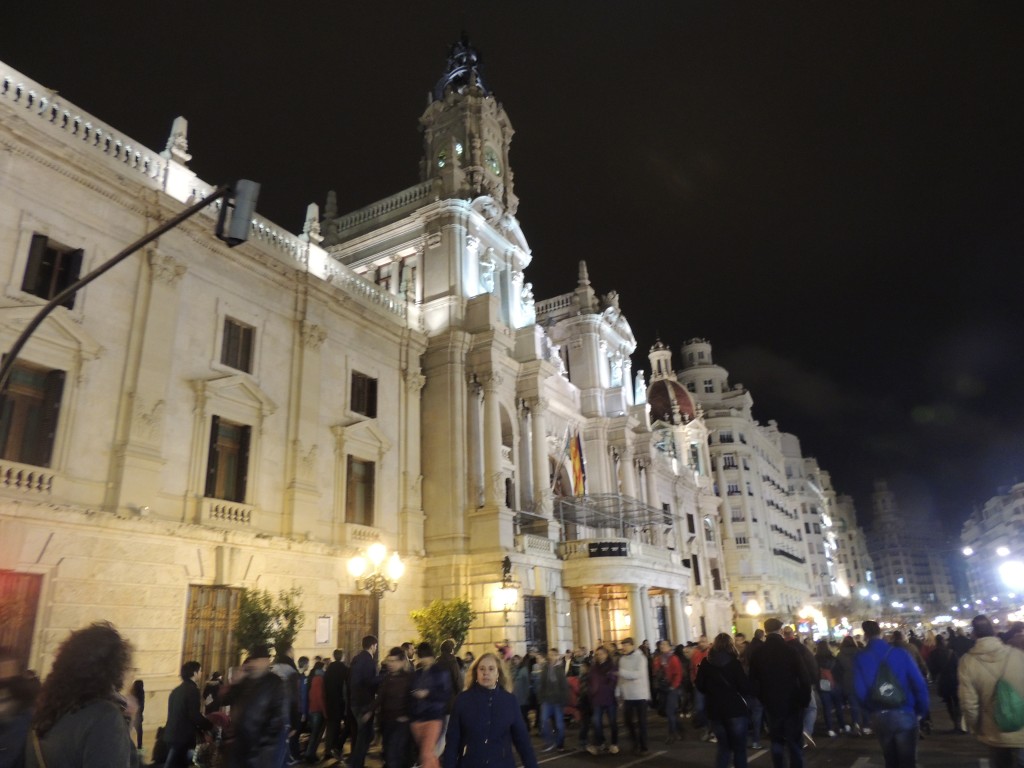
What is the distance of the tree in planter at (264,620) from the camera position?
53.4 feet

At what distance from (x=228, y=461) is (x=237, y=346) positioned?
3361 mm

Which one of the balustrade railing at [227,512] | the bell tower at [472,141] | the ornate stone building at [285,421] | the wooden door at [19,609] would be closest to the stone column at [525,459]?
the ornate stone building at [285,421]

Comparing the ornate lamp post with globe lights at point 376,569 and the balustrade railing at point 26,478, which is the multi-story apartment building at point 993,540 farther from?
the balustrade railing at point 26,478

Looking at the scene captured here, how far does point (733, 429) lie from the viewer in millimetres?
69812

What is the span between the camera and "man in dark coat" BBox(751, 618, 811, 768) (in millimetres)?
Answer: 8492

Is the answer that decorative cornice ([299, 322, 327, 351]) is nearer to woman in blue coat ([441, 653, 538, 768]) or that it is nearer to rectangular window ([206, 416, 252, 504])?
rectangular window ([206, 416, 252, 504])

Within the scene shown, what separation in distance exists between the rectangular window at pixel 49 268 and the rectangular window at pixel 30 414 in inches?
68.9

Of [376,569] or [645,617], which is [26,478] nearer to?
[376,569]

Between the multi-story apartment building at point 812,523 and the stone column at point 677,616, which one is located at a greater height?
the multi-story apartment building at point 812,523

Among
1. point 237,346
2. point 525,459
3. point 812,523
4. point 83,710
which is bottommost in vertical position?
point 83,710

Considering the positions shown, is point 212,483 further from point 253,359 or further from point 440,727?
point 440,727

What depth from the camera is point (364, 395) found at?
80.2ft

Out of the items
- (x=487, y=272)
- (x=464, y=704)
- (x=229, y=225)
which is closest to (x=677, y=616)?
(x=487, y=272)

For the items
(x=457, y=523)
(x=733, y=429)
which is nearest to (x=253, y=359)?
(x=457, y=523)
